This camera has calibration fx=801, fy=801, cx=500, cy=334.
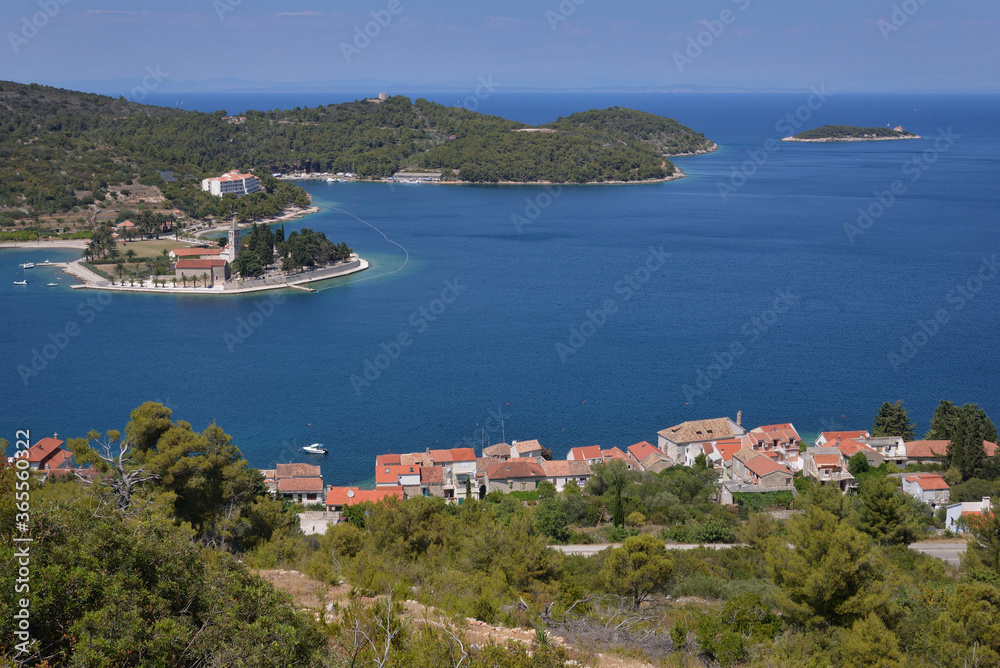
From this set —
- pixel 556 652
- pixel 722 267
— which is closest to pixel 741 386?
pixel 722 267

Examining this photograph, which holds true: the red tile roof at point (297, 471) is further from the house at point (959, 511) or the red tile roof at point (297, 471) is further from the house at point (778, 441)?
the house at point (959, 511)

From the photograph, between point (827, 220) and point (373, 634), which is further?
point (827, 220)

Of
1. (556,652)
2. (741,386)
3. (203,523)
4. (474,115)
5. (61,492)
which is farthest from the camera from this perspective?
(474,115)

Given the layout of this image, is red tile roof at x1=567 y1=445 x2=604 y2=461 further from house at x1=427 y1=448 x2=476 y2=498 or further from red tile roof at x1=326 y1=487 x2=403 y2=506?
red tile roof at x1=326 y1=487 x2=403 y2=506

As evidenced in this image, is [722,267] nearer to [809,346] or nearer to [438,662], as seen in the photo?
[809,346]

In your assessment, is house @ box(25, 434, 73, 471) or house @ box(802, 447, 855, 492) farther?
house @ box(802, 447, 855, 492)

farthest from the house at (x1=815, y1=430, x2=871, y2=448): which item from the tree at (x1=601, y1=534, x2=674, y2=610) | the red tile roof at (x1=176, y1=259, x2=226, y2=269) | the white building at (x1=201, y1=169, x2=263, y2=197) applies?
the white building at (x1=201, y1=169, x2=263, y2=197)
